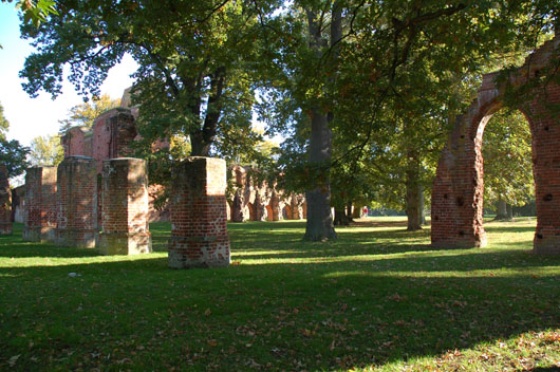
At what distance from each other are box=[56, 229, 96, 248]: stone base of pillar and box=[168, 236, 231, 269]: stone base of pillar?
7.87 metres

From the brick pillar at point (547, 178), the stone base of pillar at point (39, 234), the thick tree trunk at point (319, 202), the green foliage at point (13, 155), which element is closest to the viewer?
the brick pillar at point (547, 178)

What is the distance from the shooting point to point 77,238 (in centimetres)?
1714

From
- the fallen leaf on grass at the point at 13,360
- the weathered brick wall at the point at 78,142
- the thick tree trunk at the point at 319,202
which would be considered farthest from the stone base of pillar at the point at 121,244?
the weathered brick wall at the point at 78,142

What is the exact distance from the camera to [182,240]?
10.8 meters

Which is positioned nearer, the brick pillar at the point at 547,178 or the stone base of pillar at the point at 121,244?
the brick pillar at the point at 547,178

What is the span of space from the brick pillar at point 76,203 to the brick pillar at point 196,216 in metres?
7.87

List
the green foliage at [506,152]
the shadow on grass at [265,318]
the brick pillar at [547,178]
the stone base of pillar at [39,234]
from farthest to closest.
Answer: the green foliage at [506,152] → the stone base of pillar at [39,234] → the brick pillar at [547,178] → the shadow on grass at [265,318]

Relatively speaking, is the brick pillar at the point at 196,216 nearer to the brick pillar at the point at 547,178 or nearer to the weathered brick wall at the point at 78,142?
the brick pillar at the point at 547,178

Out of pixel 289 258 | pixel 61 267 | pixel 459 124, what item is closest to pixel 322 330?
pixel 289 258

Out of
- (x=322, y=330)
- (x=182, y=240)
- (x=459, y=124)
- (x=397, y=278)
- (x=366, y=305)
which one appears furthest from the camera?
(x=459, y=124)

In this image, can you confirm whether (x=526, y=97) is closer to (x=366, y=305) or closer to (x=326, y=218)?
(x=366, y=305)

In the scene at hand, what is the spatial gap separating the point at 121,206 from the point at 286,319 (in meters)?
9.23

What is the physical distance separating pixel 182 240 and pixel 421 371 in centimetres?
699

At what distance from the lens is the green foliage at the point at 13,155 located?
36531 mm
